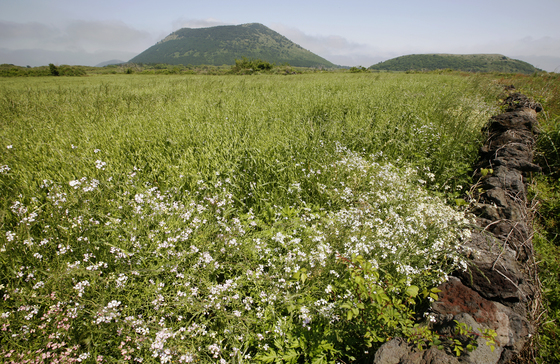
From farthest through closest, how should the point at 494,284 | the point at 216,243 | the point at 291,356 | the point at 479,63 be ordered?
the point at 479,63, the point at 216,243, the point at 494,284, the point at 291,356

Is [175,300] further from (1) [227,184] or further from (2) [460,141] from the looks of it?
(2) [460,141]

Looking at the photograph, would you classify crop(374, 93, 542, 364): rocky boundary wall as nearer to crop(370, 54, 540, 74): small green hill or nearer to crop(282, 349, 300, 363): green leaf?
crop(282, 349, 300, 363): green leaf

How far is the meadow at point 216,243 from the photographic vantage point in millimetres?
1892

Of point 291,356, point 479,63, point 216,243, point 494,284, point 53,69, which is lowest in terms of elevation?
point 291,356

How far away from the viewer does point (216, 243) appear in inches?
104

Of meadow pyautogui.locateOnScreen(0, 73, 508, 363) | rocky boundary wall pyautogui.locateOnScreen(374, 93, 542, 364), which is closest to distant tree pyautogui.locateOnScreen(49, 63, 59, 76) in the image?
meadow pyautogui.locateOnScreen(0, 73, 508, 363)

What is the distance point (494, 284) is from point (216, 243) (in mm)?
2860

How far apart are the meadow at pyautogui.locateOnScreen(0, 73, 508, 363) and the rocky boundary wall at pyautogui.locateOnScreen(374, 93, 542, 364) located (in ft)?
0.56

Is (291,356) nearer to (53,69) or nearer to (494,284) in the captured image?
(494,284)

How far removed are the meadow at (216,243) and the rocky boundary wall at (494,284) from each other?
0.56 ft

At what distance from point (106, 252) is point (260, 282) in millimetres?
1680

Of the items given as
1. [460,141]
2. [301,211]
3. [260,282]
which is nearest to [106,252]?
[260,282]

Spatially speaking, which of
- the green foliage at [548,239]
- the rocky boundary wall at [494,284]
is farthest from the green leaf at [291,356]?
the green foliage at [548,239]

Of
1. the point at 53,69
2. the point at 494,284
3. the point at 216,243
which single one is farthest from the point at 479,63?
the point at 216,243
